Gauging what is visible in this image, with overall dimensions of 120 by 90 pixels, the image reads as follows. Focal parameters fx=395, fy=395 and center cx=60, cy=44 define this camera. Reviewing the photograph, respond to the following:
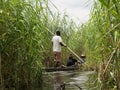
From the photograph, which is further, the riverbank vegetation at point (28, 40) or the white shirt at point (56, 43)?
the white shirt at point (56, 43)

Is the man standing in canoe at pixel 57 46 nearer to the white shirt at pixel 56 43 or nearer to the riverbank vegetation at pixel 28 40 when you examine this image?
the white shirt at pixel 56 43

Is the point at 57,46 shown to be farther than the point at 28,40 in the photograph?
Yes

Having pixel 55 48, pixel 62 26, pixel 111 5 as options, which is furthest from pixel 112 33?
pixel 62 26

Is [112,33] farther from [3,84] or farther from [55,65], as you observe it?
[55,65]

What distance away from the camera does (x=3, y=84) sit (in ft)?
18.2

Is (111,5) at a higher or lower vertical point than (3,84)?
higher

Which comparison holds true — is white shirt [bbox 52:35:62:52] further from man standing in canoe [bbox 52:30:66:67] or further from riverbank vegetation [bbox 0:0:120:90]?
riverbank vegetation [bbox 0:0:120:90]

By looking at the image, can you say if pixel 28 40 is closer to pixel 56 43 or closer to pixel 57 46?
pixel 56 43

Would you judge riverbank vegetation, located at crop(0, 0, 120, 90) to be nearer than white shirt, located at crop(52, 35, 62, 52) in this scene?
Yes

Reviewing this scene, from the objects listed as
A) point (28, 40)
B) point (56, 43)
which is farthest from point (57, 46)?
point (28, 40)

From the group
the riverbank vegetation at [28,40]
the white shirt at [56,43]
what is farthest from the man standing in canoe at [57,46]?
the riverbank vegetation at [28,40]

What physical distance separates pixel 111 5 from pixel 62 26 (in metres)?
8.45

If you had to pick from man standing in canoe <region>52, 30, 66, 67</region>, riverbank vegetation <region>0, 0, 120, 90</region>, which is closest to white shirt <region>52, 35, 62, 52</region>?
man standing in canoe <region>52, 30, 66, 67</region>

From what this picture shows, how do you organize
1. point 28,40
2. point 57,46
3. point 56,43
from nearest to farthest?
point 28,40 < point 56,43 < point 57,46
